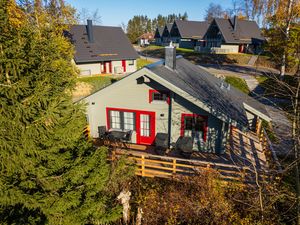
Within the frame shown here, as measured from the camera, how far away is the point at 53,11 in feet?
85.7

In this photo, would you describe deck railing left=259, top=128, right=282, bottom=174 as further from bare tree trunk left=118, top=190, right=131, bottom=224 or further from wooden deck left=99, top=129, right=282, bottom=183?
bare tree trunk left=118, top=190, right=131, bottom=224

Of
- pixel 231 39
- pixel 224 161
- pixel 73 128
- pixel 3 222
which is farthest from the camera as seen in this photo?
pixel 231 39

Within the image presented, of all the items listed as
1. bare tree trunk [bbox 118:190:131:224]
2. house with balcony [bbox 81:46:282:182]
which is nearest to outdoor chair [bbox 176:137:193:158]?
house with balcony [bbox 81:46:282:182]

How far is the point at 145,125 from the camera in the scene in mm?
14812

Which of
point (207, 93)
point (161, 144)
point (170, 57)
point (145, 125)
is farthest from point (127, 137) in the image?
point (170, 57)

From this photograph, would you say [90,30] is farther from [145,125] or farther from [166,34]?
[166,34]

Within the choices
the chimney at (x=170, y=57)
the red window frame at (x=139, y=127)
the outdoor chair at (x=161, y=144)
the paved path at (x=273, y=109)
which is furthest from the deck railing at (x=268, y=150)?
the chimney at (x=170, y=57)

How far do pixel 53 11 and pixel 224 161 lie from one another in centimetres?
2511

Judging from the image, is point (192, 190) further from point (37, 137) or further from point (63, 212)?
point (37, 137)

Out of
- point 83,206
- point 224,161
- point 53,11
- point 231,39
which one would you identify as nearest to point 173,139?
point 224,161

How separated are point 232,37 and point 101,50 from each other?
3483cm

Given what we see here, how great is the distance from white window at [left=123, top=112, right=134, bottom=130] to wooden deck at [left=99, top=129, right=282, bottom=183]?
3.92 feet

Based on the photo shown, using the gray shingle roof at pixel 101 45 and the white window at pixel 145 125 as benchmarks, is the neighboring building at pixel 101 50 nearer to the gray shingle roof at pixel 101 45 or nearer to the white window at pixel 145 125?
the gray shingle roof at pixel 101 45

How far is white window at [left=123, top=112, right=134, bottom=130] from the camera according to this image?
A: 590 inches
